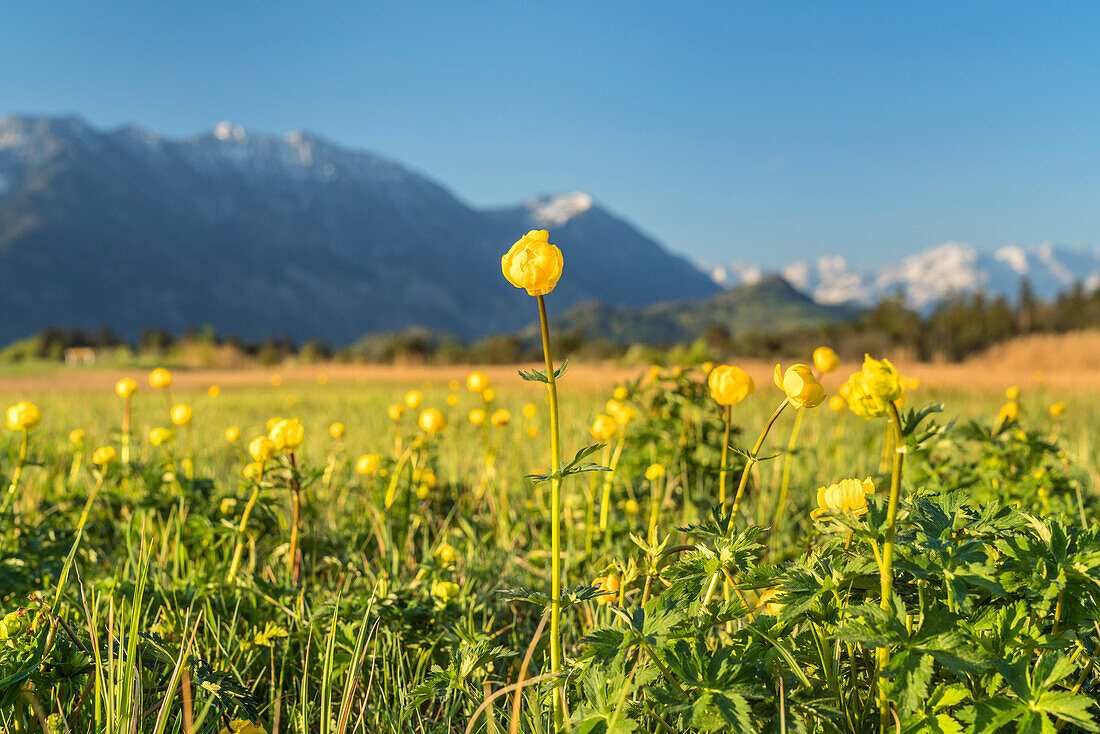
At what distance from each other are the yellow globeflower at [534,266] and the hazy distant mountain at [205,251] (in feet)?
460

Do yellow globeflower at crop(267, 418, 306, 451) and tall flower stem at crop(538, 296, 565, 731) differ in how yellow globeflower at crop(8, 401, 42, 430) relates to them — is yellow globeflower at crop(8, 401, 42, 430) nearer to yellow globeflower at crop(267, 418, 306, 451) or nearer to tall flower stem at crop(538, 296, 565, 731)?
yellow globeflower at crop(267, 418, 306, 451)

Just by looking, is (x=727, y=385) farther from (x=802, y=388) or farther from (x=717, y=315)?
(x=717, y=315)

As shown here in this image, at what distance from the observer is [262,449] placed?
144cm

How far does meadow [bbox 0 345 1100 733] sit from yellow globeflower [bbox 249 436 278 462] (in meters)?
0.06

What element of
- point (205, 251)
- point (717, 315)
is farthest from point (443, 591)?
point (205, 251)

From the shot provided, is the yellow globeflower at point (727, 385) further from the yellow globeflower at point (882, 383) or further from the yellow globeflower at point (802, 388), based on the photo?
the yellow globeflower at point (882, 383)

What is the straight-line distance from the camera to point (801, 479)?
278 centimetres

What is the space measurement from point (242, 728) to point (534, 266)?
868 millimetres

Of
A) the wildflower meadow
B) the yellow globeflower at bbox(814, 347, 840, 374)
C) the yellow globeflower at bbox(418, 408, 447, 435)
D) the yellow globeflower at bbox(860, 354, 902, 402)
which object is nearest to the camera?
the yellow globeflower at bbox(860, 354, 902, 402)

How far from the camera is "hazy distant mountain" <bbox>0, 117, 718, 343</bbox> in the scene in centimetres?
12269

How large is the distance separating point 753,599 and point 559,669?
70 cm

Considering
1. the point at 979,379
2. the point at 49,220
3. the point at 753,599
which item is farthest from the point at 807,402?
the point at 49,220

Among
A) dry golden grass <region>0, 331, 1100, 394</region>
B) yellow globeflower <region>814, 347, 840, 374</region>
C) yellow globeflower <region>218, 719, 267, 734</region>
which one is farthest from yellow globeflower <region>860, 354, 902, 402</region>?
dry golden grass <region>0, 331, 1100, 394</region>

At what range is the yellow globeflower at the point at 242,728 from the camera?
0.99 m
